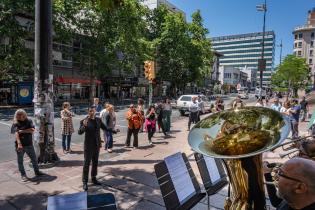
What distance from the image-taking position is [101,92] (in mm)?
43062

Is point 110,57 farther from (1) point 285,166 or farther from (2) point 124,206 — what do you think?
(1) point 285,166

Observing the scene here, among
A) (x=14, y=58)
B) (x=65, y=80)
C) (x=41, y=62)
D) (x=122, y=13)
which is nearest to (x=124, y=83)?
(x=65, y=80)

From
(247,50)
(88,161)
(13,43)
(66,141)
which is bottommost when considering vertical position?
(66,141)

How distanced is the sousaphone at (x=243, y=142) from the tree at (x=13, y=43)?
24678mm

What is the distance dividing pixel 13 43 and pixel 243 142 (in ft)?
87.9

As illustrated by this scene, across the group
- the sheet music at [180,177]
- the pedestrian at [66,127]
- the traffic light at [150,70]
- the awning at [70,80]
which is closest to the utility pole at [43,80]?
the pedestrian at [66,127]

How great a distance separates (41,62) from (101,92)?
36328 millimetres

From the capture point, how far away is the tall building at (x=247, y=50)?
141 m

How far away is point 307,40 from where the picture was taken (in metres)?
98.4

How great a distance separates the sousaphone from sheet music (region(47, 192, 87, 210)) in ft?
4.42

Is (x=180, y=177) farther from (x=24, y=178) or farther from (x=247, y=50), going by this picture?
(x=247, y=50)

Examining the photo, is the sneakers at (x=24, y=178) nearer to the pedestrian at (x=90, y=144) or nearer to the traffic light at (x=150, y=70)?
the pedestrian at (x=90, y=144)

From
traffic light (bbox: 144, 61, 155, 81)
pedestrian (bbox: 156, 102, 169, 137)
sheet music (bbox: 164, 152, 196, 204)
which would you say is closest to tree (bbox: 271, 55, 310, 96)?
traffic light (bbox: 144, 61, 155, 81)

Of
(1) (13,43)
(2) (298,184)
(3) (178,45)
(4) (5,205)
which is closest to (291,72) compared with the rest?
(3) (178,45)
